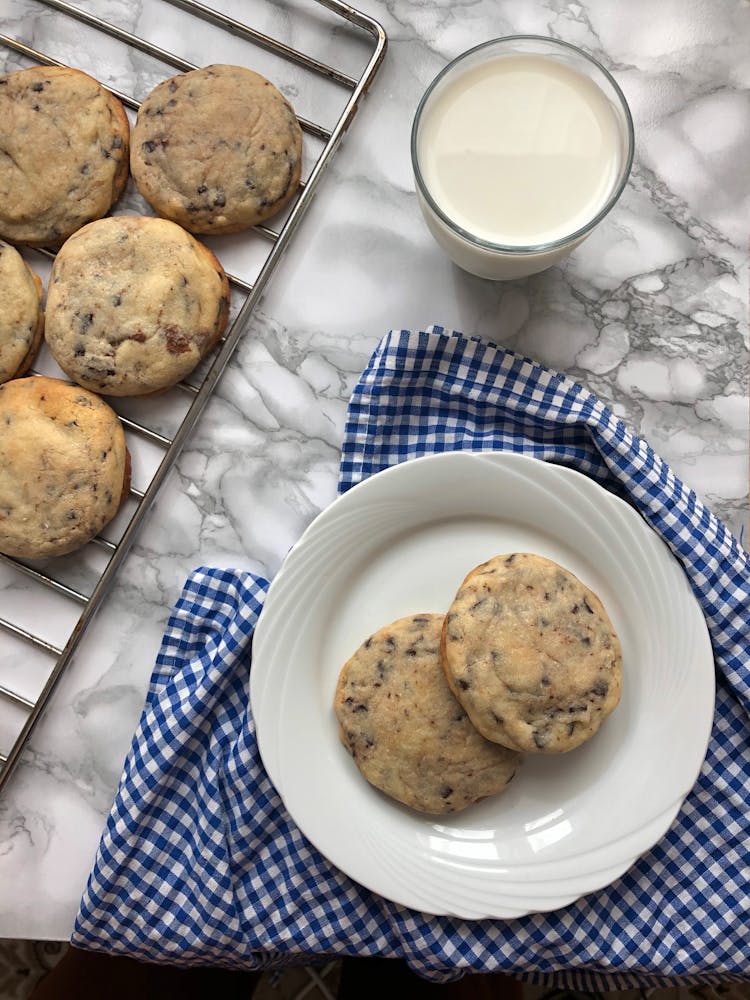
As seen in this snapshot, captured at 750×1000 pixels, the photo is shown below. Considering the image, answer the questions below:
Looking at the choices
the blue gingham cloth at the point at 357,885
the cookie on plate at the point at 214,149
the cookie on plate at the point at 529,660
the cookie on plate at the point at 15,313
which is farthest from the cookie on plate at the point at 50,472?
the cookie on plate at the point at 529,660

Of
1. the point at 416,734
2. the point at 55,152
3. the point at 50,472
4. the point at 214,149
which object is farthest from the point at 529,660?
the point at 55,152

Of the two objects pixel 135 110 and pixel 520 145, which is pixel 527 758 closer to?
pixel 520 145

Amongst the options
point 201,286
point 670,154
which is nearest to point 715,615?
point 670,154

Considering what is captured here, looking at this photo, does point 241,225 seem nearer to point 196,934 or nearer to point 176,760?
point 176,760

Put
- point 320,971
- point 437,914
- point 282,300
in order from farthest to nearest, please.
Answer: point 320,971, point 282,300, point 437,914

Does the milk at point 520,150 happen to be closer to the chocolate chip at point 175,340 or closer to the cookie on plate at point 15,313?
the chocolate chip at point 175,340

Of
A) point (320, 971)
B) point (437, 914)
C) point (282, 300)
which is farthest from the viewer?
point (320, 971)
